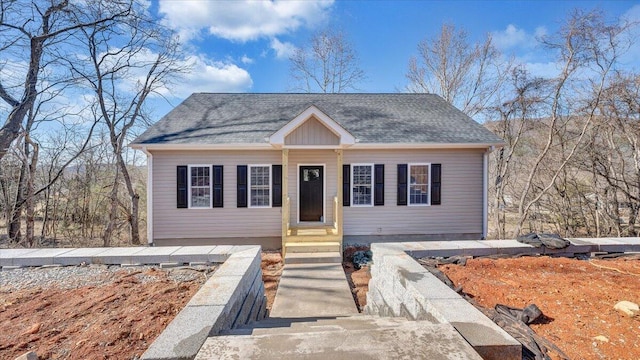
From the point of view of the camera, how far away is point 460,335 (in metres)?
1.93

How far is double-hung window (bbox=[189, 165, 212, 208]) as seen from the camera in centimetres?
791

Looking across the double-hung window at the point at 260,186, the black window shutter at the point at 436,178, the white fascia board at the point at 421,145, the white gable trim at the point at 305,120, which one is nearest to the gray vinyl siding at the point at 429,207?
the black window shutter at the point at 436,178

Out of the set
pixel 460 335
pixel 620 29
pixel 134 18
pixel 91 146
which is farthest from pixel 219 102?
pixel 620 29

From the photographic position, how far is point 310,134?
6895 millimetres

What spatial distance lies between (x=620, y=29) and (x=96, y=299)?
1411 cm

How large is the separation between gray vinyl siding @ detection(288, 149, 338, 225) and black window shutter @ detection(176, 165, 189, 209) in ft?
9.43

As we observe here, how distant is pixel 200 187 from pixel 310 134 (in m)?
3.57

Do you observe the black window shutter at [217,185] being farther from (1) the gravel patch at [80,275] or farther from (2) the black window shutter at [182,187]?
(1) the gravel patch at [80,275]

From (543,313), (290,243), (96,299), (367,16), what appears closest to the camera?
(543,313)

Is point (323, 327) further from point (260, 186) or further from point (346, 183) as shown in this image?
point (260, 186)

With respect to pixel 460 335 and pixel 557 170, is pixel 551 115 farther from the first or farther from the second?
pixel 460 335

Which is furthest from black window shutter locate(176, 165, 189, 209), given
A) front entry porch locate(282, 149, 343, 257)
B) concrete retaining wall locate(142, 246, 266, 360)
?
concrete retaining wall locate(142, 246, 266, 360)

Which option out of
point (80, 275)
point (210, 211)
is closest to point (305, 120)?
point (210, 211)

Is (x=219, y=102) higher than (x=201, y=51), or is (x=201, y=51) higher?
(x=201, y=51)
